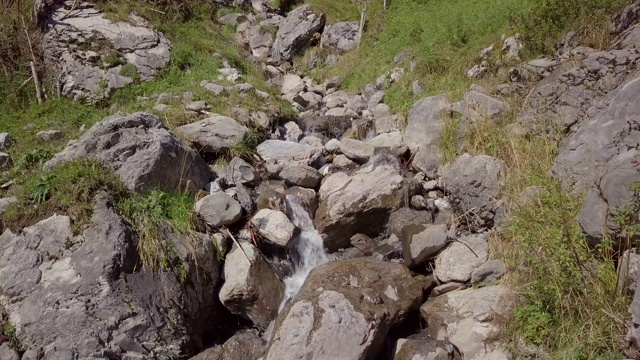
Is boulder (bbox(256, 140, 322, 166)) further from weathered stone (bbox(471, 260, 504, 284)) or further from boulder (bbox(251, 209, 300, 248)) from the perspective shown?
weathered stone (bbox(471, 260, 504, 284))

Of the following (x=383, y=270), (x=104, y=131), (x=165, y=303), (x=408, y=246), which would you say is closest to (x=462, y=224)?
(x=408, y=246)

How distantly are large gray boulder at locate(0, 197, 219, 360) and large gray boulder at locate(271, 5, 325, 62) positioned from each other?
11.2m

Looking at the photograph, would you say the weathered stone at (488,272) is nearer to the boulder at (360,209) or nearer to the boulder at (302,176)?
the boulder at (360,209)

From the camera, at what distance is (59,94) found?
10.9 meters

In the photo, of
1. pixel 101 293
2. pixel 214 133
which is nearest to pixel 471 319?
Answer: pixel 101 293

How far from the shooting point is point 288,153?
27.6ft

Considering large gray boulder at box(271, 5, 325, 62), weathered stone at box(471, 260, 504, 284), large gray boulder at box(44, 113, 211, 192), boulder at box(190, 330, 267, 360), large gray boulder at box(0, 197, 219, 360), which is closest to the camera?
large gray boulder at box(0, 197, 219, 360)

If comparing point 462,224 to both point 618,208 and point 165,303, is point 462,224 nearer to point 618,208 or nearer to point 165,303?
Result: point 618,208

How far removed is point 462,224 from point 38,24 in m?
11.8

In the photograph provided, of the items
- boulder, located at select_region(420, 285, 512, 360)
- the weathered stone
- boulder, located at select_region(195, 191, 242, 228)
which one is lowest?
boulder, located at select_region(420, 285, 512, 360)

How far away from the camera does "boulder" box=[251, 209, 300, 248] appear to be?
641cm

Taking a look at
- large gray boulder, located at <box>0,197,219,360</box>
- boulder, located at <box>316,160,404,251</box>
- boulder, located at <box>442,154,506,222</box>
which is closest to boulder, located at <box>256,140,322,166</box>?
boulder, located at <box>316,160,404,251</box>

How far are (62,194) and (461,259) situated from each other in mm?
4904

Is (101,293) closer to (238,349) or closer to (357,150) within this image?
(238,349)
